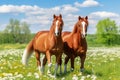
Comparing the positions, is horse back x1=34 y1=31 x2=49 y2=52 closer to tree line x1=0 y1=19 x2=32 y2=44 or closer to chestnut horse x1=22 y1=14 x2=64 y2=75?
chestnut horse x1=22 y1=14 x2=64 y2=75

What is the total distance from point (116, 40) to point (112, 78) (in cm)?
11679

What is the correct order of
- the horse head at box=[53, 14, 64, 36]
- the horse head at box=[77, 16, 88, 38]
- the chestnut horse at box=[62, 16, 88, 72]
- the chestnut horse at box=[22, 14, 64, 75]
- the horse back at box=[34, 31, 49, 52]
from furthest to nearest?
the horse back at box=[34, 31, 49, 52], the chestnut horse at box=[62, 16, 88, 72], the horse head at box=[77, 16, 88, 38], the chestnut horse at box=[22, 14, 64, 75], the horse head at box=[53, 14, 64, 36]

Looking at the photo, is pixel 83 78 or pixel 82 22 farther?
pixel 82 22

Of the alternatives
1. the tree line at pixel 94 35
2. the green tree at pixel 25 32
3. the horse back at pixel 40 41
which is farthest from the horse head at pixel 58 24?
the green tree at pixel 25 32

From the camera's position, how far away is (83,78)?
559 inches

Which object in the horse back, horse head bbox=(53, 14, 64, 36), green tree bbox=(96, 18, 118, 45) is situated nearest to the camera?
horse head bbox=(53, 14, 64, 36)

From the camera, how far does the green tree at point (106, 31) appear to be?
128 m

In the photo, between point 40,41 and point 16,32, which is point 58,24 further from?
point 16,32

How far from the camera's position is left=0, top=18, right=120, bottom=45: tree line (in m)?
128

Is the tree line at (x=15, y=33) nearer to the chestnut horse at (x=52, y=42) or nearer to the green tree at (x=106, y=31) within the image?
the green tree at (x=106, y=31)

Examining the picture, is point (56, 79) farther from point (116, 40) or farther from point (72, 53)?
point (116, 40)

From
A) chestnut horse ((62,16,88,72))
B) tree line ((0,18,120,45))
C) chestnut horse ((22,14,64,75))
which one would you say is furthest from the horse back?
tree line ((0,18,120,45))

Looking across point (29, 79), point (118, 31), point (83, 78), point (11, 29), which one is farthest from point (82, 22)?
point (11, 29)

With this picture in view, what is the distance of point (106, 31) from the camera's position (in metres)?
133
